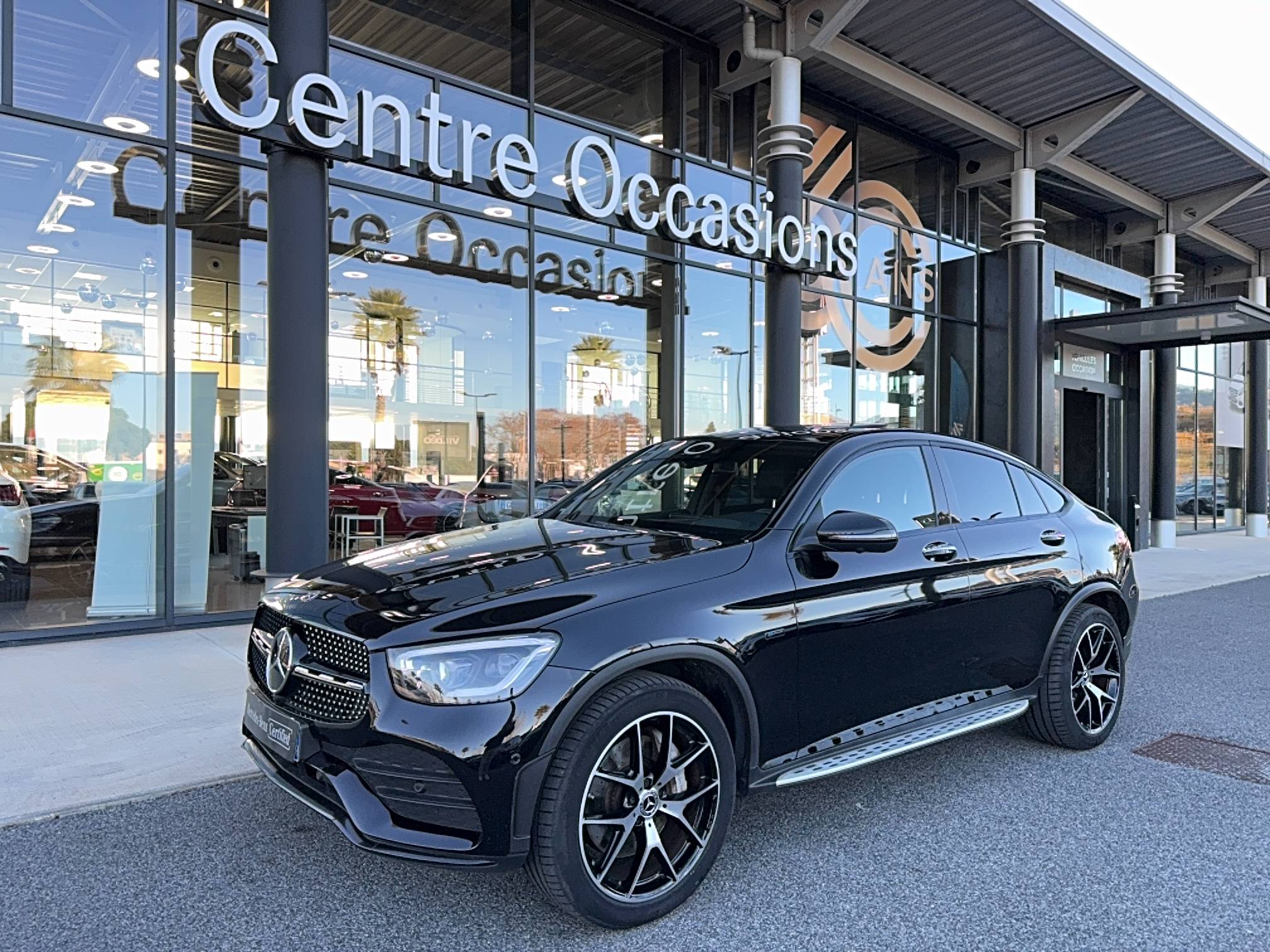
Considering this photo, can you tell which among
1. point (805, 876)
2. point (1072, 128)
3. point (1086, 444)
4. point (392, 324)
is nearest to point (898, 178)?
point (1072, 128)

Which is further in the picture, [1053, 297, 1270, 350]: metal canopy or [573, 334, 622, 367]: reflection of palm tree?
[1053, 297, 1270, 350]: metal canopy

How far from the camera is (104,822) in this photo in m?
3.64

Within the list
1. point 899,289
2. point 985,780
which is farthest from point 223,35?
point 899,289

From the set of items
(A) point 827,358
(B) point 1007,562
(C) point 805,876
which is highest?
(A) point 827,358

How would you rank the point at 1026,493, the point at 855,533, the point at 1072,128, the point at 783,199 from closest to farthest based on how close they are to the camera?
the point at 855,533
the point at 1026,493
the point at 783,199
the point at 1072,128

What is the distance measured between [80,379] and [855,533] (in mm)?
8210

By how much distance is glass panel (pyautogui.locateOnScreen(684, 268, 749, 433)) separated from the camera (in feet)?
41.2

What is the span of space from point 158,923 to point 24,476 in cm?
682

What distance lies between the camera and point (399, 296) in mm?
12156

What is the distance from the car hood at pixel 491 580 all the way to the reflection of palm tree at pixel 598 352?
29.3ft

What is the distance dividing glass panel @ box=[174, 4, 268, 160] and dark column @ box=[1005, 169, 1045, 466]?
11945 mm

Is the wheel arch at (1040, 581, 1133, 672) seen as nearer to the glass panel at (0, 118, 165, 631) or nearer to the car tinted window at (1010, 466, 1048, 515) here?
the car tinted window at (1010, 466, 1048, 515)

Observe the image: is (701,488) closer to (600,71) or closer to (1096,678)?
(1096,678)

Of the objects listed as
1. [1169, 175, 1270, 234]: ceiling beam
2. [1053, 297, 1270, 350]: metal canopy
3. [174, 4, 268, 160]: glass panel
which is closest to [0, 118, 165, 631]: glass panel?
[174, 4, 268, 160]: glass panel
